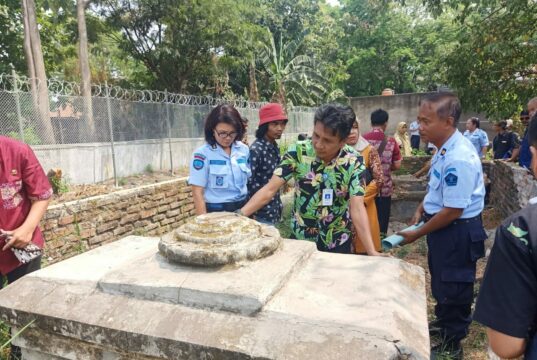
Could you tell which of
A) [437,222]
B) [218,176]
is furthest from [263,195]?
[437,222]

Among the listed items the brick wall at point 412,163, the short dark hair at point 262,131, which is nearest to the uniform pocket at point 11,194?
the short dark hair at point 262,131

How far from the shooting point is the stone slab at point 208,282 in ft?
4.24

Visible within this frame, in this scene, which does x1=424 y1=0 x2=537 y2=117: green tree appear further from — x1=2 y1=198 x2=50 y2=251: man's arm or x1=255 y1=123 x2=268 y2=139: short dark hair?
x1=2 y1=198 x2=50 y2=251: man's arm

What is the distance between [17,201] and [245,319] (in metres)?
1.49

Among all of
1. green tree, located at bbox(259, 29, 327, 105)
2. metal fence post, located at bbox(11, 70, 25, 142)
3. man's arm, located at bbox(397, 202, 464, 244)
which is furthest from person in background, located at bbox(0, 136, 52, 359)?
green tree, located at bbox(259, 29, 327, 105)

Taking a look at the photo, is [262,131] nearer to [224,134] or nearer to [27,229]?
[224,134]

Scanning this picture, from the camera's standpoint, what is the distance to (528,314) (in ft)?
3.08

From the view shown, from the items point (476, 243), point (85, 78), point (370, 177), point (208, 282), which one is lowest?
point (476, 243)

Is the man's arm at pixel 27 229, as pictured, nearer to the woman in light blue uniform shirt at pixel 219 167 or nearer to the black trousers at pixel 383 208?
the woman in light blue uniform shirt at pixel 219 167

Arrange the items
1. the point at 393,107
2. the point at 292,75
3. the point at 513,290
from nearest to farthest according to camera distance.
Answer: the point at 513,290
the point at 393,107
the point at 292,75

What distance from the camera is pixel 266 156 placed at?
288cm

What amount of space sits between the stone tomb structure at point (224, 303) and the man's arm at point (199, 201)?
781 millimetres

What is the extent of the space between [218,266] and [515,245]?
3.20ft

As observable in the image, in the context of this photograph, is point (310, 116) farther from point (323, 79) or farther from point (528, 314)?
point (528, 314)
